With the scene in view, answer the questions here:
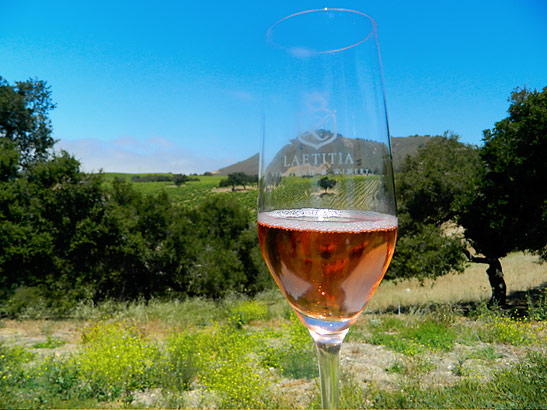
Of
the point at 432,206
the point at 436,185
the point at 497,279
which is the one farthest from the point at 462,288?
the point at 436,185

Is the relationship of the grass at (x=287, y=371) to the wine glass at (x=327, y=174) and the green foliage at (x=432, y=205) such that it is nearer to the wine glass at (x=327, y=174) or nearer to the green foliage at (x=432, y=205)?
the green foliage at (x=432, y=205)

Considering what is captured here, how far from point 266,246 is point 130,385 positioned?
570 cm

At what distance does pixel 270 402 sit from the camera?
4773 mm

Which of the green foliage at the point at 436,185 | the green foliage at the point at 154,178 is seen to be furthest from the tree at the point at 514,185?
the green foliage at the point at 154,178

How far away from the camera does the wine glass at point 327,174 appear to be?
68 cm

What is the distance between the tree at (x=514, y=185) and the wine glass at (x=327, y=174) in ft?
32.9

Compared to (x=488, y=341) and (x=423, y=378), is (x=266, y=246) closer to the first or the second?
(x=423, y=378)

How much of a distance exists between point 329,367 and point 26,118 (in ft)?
83.2

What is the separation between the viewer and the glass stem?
639 mm

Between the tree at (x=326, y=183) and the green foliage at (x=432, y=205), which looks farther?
the green foliage at (x=432, y=205)

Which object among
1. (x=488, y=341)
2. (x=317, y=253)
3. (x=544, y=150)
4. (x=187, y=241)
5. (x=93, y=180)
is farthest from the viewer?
(x=187, y=241)

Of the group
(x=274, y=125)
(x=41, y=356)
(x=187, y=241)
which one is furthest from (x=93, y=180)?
(x=274, y=125)

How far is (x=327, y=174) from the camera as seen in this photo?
0.73 meters

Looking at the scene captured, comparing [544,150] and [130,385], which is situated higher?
[544,150]
